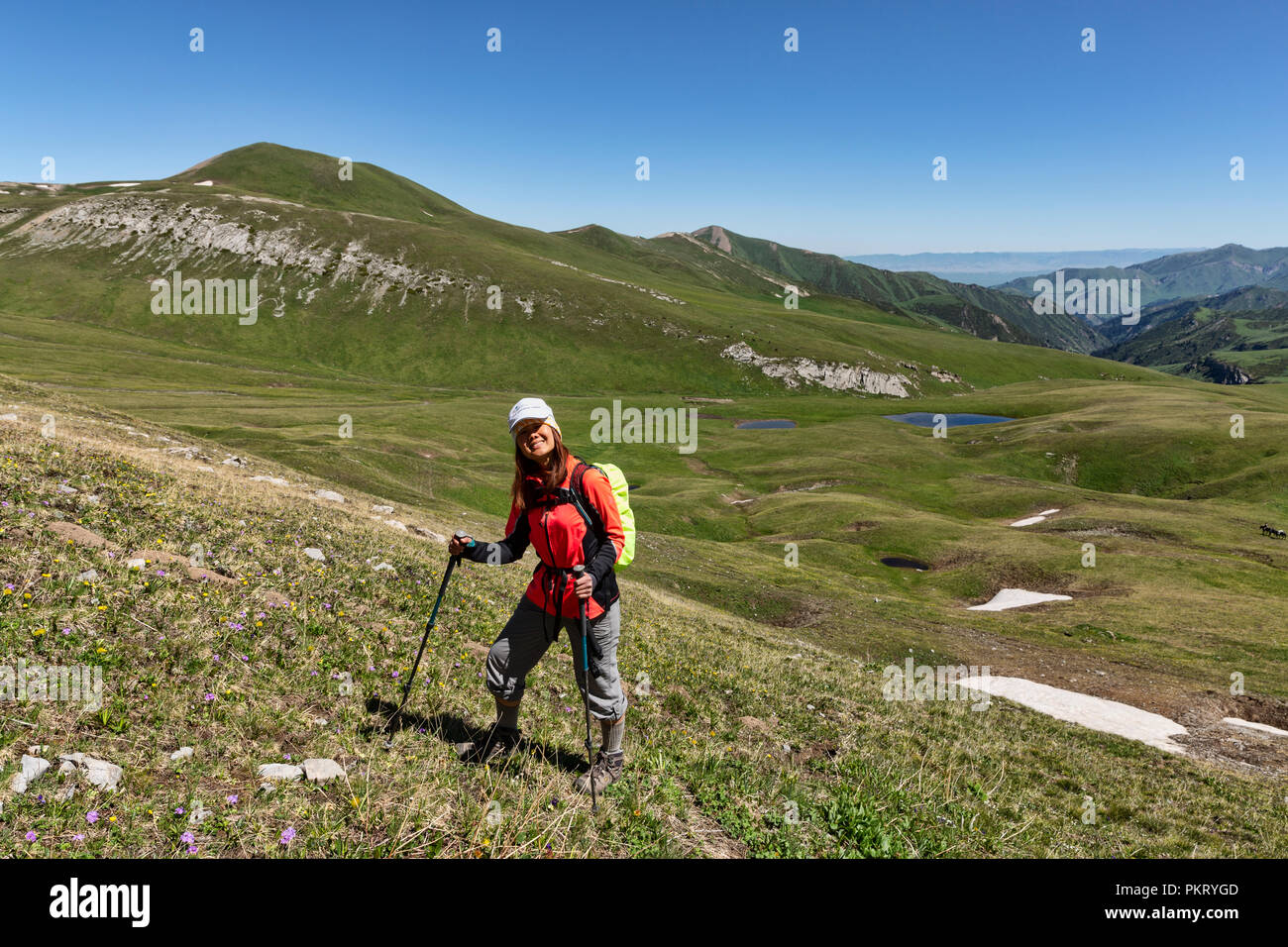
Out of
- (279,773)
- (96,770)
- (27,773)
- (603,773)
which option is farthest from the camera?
(603,773)

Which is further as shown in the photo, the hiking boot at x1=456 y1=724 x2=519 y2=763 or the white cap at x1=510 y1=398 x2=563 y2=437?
the hiking boot at x1=456 y1=724 x2=519 y2=763

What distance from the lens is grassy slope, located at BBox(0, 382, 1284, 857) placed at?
576cm

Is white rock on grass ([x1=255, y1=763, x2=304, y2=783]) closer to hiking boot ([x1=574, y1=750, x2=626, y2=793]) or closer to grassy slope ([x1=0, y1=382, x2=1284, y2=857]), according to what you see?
grassy slope ([x1=0, y1=382, x2=1284, y2=857])

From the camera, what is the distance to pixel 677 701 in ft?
40.5

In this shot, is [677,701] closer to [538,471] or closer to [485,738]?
[485,738]

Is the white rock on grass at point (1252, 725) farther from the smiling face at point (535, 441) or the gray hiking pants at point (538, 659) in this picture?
the smiling face at point (535, 441)

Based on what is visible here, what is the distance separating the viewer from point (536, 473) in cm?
766

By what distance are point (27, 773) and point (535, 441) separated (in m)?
5.56

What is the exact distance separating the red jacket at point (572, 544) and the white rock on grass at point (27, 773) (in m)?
4.25

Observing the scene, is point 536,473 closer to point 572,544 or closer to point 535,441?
point 535,441

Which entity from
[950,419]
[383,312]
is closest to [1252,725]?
[950,419]

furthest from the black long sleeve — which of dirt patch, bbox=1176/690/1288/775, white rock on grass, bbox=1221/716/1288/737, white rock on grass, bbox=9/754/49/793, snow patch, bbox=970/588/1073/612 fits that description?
snow patch, bbox=970/588/1073/612

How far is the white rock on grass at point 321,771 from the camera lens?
6.30 m

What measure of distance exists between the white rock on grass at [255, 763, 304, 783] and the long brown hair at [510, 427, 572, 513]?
367 cm
